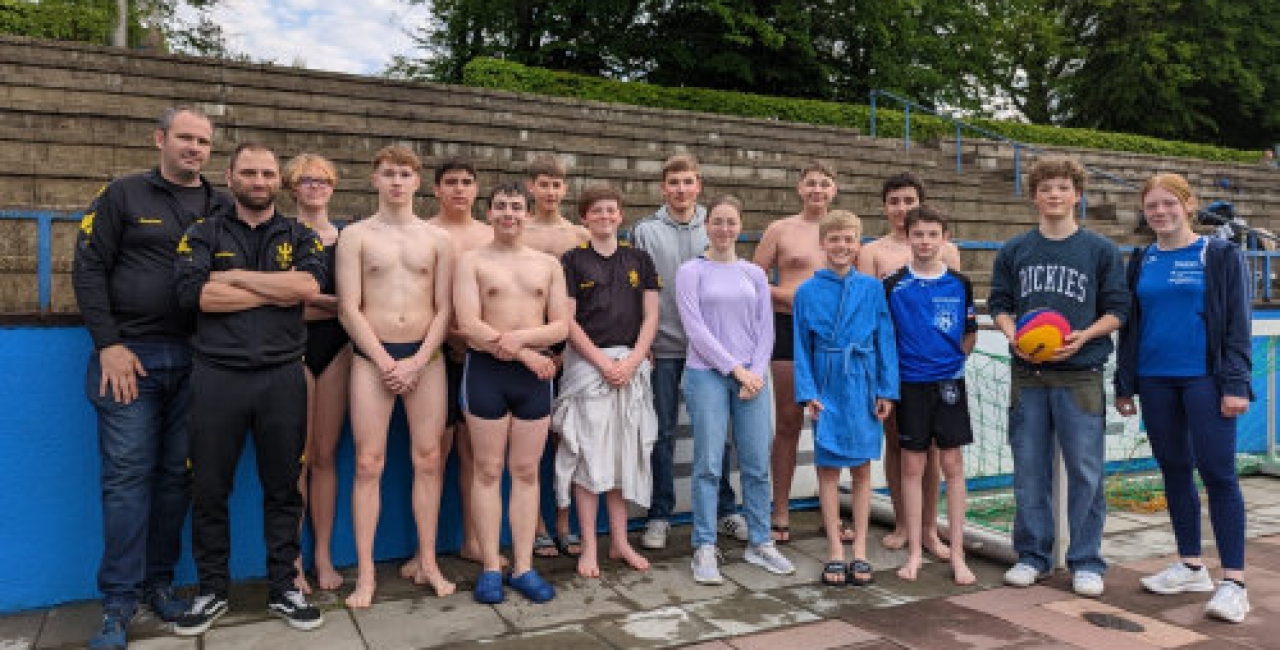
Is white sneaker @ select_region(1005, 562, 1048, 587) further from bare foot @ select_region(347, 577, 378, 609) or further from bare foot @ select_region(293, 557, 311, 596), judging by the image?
bare foot @ select_region(293, 557, 311, 596)

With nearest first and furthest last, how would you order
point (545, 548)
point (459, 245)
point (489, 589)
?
1. point (489, 589)
2. point (459, 245)
3. point (545, 548)

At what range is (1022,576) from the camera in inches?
167

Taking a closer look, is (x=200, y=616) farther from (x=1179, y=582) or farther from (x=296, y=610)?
(x=1179, y=582)

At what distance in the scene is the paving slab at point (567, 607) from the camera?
3668 mm

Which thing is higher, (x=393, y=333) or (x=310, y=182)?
(x=310, y=182)

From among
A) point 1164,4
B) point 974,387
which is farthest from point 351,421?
point 1164,4

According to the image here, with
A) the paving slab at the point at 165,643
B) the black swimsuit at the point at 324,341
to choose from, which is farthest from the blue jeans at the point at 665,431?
the paving slab at the point at 165,643

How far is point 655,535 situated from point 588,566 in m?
0.60

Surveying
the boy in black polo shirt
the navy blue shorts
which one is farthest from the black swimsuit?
the boy in black polo shirt

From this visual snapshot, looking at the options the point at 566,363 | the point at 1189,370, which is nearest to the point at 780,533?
the point at 566,363

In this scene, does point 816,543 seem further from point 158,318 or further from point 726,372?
point 158,318

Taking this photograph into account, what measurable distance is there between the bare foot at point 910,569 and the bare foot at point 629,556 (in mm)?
1328

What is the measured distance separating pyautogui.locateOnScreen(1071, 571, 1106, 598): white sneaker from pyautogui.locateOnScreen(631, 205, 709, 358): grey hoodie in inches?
90.0

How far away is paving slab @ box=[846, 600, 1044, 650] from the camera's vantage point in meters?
3.45
